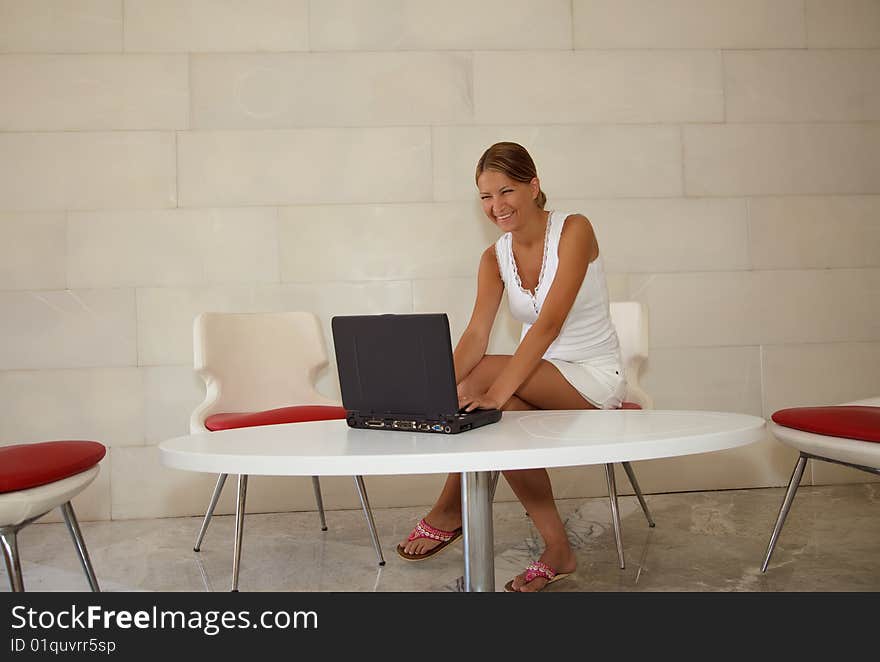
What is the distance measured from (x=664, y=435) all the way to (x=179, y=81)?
2815 mm

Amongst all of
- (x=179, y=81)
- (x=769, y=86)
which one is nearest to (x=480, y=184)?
(x=179, y=81)

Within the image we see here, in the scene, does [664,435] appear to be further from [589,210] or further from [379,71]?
[379,71]

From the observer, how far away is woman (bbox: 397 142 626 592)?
1.98m

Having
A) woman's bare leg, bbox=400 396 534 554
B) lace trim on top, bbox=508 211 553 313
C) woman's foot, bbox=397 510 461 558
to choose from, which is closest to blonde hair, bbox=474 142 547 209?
lace trim on top, bbox=508 211 553 313

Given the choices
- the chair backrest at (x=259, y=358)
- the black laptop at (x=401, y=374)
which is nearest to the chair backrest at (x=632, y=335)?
the chair backrest at (x=259, y=358)

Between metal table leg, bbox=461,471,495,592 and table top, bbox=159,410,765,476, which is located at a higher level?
table top, bbox=159,410,765,476

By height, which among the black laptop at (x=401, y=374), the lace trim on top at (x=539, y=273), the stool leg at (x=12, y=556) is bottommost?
the stool leg at (x=12, y=556)

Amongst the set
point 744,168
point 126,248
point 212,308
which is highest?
point 744,168

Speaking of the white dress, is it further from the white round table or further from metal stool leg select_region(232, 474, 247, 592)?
metal stool leg select_region(232, 474, 247, 592)

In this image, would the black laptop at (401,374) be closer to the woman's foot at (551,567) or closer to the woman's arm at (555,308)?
the woman's arm at (555,308)

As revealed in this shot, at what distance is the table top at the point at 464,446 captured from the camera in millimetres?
1109

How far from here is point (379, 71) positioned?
131 inches

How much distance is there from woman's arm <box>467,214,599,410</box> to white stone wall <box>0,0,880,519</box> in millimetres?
1285

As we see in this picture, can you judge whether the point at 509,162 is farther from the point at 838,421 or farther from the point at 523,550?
the point at 523,550
